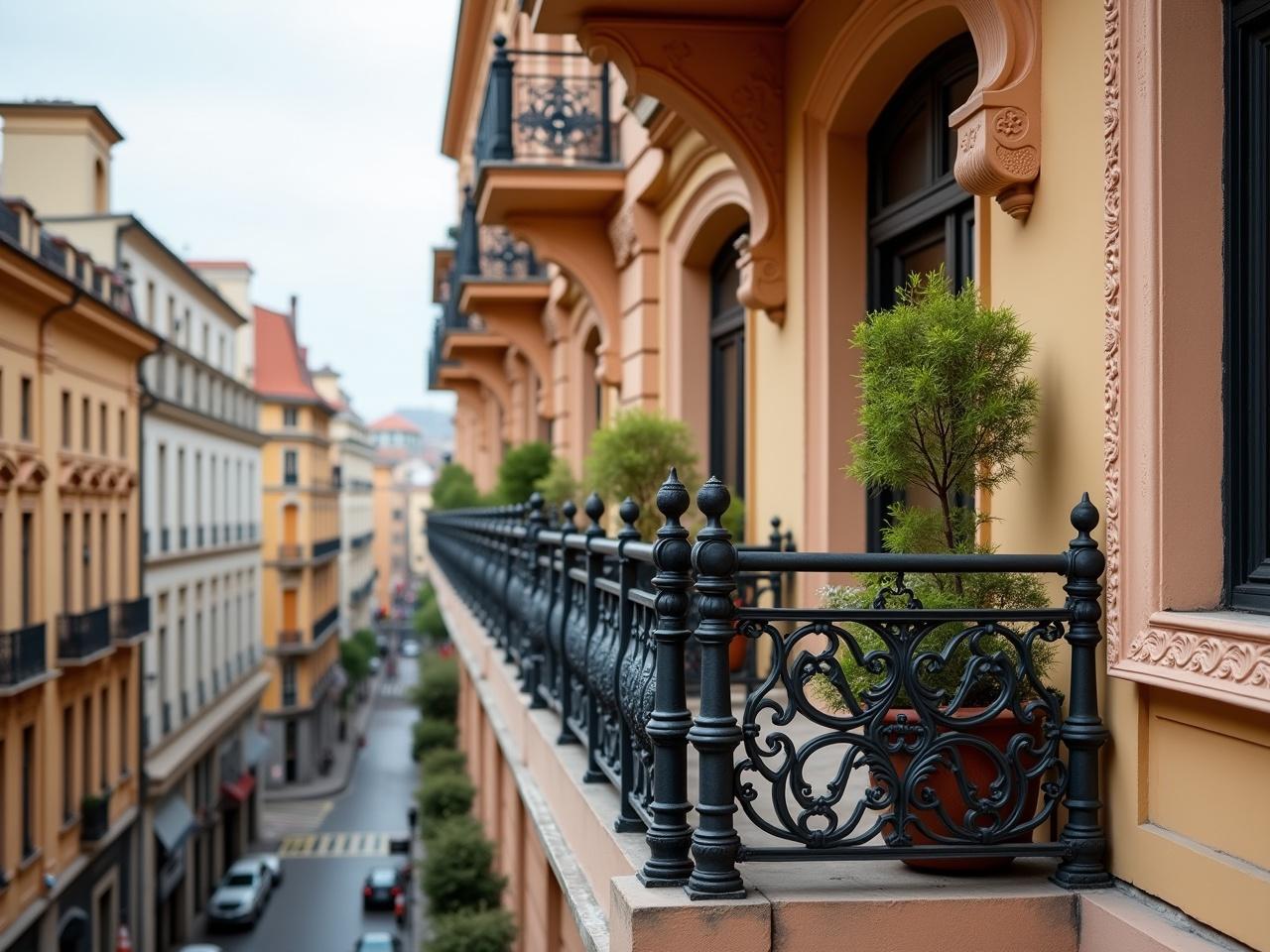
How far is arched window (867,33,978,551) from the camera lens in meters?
5.84

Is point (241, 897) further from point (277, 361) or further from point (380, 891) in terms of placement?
point (277, 361)

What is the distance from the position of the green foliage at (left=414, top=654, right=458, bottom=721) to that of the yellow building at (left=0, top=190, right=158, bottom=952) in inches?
A: 494

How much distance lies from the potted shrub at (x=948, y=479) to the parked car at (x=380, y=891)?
110 ft

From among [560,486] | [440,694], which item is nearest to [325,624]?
[440,694]

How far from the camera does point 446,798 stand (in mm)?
22562

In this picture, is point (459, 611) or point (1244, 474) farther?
point (459, 611)

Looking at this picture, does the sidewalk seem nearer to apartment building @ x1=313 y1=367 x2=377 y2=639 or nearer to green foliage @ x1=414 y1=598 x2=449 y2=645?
green foliage @ x1=414 y1=598 x2=449 y2=645

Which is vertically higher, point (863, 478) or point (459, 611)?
point (863, 478)

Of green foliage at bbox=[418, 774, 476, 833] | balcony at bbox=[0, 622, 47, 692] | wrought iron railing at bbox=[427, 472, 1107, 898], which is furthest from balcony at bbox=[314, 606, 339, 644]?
wrought iron railing at bbox=[427, 472, 1107, 898]

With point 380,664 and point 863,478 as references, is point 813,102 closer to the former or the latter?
point 863,478

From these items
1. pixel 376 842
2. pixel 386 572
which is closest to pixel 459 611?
pixel 376 842

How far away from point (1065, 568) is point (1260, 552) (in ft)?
1.60

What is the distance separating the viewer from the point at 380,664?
109 metres

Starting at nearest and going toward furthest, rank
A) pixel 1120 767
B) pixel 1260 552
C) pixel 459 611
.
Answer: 1. pixel 1260 552
2. pixel 1120 767
3. pixel 459 611
